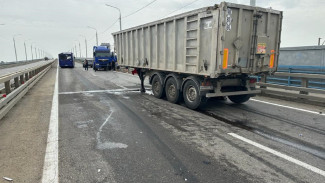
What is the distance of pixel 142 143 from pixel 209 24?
3942 millimetres

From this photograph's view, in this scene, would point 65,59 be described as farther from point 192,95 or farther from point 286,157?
point 286,157

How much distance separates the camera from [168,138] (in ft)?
15.9

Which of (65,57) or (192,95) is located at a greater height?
(65,57)

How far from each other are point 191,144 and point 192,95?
3.33 m

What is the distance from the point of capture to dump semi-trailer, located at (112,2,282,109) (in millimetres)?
6418

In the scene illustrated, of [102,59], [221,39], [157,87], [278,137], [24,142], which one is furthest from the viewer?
[102,59]

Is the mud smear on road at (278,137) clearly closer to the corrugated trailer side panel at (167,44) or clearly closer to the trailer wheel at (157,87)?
the corrugated trailer side panel at (167,44)

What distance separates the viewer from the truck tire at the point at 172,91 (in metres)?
8.38

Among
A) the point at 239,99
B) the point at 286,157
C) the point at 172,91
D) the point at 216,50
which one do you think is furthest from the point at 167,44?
the point at 286,157

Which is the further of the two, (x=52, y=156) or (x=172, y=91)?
(x=172, y=91)

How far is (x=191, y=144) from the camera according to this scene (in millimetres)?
4516

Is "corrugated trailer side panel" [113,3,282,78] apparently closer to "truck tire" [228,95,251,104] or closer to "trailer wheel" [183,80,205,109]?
"trailer wheel" [183,80,205,109]

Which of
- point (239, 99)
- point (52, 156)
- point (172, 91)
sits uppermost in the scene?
point (172, 91)

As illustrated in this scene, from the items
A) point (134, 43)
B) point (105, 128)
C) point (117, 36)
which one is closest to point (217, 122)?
point (105, 128)
